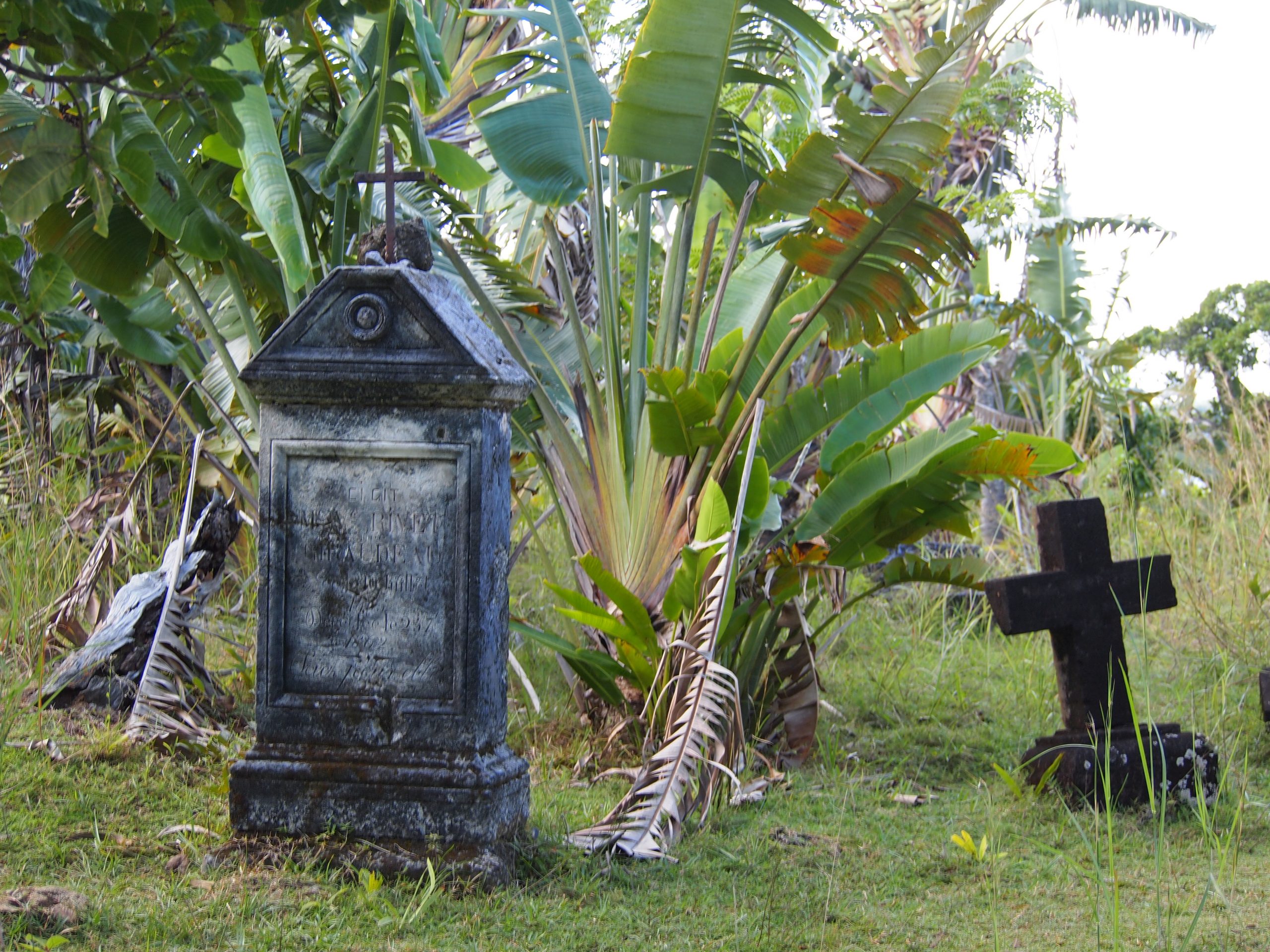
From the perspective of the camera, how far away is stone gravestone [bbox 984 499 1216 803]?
3.91 m

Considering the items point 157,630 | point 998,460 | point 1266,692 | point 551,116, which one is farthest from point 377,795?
point 1266,692

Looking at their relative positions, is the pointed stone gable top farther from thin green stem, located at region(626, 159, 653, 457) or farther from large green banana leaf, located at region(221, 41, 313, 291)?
thin green stem, located at region(626, 159, 653, 457)

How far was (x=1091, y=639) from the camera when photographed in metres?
4.09

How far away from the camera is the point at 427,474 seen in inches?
126

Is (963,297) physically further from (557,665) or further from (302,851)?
(302,851)

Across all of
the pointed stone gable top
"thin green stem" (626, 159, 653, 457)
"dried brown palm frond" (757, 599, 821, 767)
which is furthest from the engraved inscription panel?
"dried brown palm frond" (757, 599, 821, 767)

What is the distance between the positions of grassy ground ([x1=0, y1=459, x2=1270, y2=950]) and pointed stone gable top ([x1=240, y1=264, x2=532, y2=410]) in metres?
1.35

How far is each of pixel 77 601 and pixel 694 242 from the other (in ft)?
15.1

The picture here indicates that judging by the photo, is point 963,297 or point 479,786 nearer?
point 479,786

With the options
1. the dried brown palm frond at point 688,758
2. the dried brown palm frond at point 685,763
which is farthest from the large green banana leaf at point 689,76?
the dried brown palm frond at point 685,763

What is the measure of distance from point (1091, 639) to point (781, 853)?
1.47 m

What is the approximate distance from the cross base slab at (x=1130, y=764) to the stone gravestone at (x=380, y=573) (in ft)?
6.62

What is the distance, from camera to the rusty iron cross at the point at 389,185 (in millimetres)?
Answer: 3346

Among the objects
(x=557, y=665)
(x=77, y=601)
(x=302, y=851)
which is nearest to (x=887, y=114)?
(x=557, y=665)
